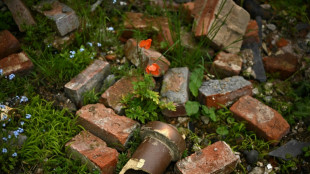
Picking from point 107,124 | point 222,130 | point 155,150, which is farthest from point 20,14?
point 222,130

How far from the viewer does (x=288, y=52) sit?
13.7 ft

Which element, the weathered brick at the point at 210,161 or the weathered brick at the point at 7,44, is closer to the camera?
the weathered brick at the point at 210,161

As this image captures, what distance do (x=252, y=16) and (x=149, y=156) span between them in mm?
2829

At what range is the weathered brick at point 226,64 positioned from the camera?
3773 mm

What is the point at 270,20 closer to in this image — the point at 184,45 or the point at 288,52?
the point at 288,52

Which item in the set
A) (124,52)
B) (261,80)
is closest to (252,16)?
(261,80)

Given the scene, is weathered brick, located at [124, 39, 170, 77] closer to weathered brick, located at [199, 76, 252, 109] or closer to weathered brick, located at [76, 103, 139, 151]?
weathered brick, located at [199, 76, 252, 109]

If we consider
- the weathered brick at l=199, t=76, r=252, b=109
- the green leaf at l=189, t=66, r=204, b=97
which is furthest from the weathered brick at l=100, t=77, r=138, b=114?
the weathered brick at l=199, t=76, r=252, b=109

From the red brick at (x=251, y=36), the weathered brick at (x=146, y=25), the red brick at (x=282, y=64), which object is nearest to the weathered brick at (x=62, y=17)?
the weathered brick at (x=146, y=25)

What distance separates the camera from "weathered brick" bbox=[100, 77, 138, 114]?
3.32m

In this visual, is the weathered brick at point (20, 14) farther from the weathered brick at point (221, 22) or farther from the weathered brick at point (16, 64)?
the weathered brick at point (221, 22)

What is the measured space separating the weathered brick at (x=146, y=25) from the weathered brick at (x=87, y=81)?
671 mm

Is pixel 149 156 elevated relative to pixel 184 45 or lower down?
lower down

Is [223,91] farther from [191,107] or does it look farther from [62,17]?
[62,17]
